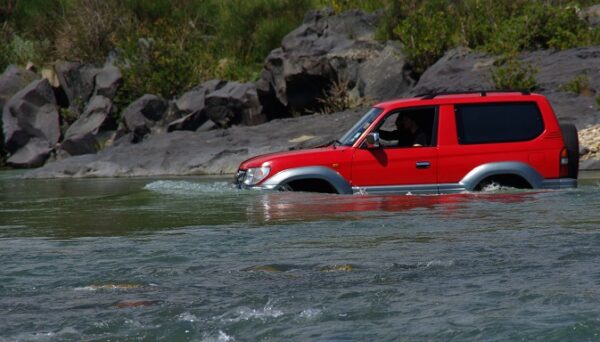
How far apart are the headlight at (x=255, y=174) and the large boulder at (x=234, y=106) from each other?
13442mm

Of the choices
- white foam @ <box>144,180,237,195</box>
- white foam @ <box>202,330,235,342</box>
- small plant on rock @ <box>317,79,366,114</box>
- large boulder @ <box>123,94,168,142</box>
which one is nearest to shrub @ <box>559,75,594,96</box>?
small plant on rock @ <box>317,79,366,114</box>

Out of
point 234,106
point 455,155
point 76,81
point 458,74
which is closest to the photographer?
point 455,155

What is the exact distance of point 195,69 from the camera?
3191cm

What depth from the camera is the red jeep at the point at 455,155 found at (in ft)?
45.8

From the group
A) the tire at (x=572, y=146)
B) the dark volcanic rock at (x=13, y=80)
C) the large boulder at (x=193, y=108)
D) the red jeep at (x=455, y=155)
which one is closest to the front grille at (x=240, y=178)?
the red jeep at (x=455, y=155)

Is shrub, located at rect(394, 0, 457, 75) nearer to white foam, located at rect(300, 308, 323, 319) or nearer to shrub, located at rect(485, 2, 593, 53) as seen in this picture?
shrub, located at rect(485, 2, 593, 53)

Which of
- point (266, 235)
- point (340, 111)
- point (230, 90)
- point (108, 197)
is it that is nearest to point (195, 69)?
point (230, 90)

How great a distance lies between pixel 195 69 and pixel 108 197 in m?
14.3

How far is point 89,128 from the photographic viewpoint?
2992cm

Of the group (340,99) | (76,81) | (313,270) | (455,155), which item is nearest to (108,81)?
(76,81)

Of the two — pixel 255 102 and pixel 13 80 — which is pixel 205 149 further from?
pixel 13 80

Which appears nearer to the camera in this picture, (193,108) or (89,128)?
(193,108)

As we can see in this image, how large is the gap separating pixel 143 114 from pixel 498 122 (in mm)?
16032

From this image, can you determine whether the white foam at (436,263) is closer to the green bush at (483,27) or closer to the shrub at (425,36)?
the green bush at (483,27)
